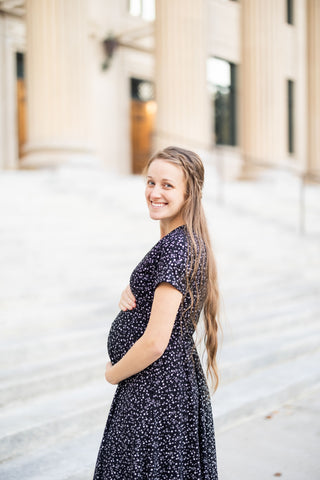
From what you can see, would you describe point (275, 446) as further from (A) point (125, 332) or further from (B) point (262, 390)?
(A) point (125, 332)

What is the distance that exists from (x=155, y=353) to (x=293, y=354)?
4401 mm

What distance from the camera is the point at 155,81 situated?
51.1ft

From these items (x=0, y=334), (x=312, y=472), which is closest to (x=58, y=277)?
(x=0, y=334)

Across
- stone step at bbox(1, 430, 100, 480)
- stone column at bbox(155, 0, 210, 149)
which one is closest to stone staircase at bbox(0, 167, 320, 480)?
stone step at bbox(1, 430, 100, 480)

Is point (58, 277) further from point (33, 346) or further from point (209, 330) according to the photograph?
point (209, 330)

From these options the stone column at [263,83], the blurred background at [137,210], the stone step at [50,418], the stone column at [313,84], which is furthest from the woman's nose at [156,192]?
the stone column at [313,84]

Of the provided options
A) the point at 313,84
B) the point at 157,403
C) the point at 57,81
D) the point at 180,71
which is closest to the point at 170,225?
the point at 157,403

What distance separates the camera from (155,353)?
188 centimetres

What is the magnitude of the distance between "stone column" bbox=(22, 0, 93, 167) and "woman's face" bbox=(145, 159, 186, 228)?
11236 millimetres

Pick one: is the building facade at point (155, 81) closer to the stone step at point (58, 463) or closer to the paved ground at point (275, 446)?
the paved ground at point (275, 446)

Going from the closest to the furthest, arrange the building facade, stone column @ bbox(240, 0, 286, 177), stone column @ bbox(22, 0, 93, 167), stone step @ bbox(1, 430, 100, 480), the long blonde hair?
the long blonde hair, stone step @ bbox(1, 430, 100, 480), stone column @ bbox(22, 0, 93, 167), the building facade, stone column @ bbox(240, 0, 286, 177)

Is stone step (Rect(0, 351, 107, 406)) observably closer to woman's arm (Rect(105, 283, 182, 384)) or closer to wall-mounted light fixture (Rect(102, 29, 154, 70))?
woman's arm (Rect(105, 283, 182, 384))

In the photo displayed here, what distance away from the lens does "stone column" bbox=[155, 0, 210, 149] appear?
1500 centimetres

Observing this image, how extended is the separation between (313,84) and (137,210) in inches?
552
